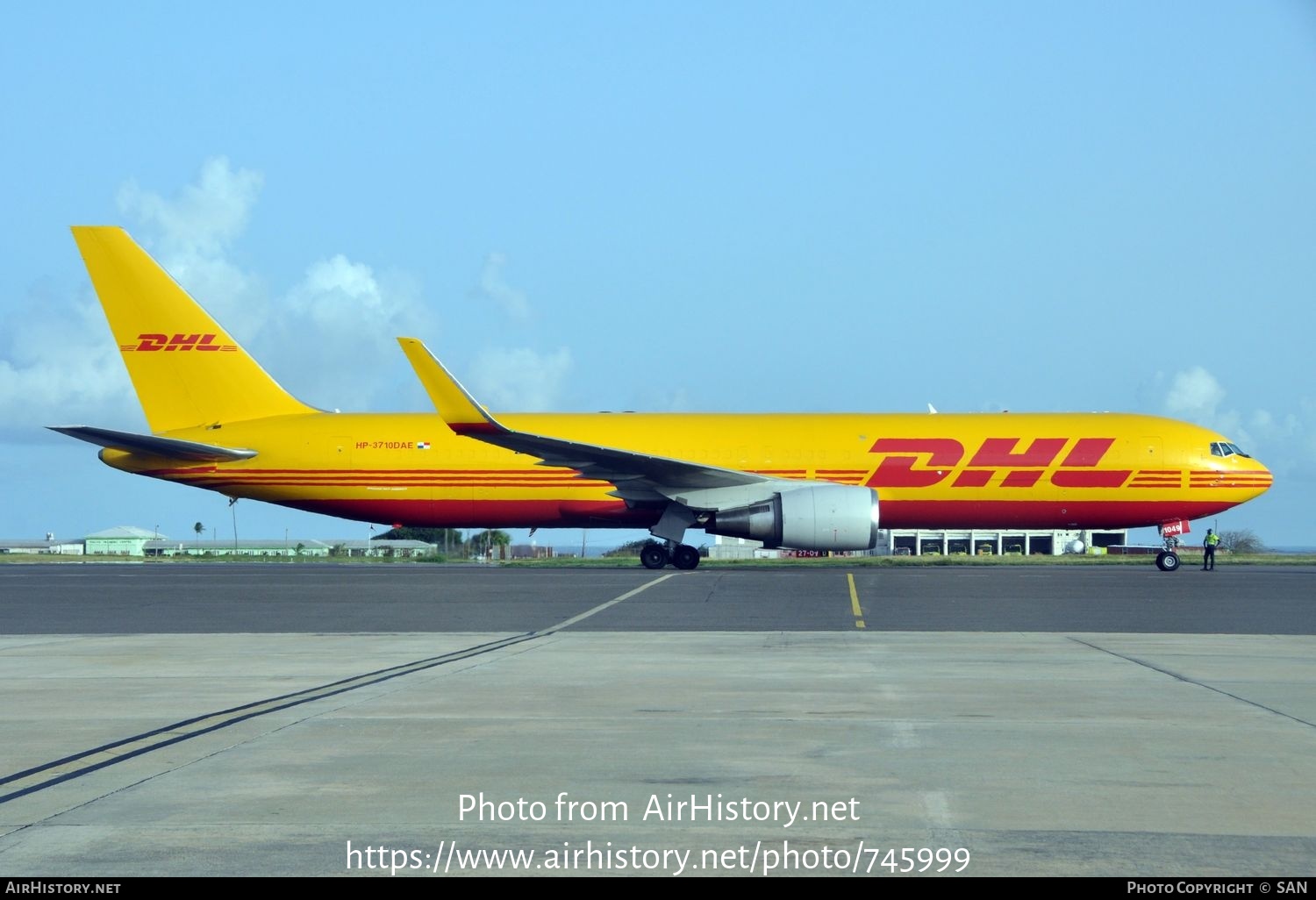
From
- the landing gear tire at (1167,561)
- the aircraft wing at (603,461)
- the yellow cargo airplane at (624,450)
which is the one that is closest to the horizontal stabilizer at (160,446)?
the yellow cargo airplane at (624,450)

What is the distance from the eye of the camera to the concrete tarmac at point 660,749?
5438 mm

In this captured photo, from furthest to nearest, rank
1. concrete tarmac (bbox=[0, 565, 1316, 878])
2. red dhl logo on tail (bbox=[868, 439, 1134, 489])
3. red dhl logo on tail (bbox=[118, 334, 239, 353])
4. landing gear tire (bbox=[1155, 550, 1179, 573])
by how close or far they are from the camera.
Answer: red dhl logo on tail (bbox=[118, 334, 239, 353]), landing gear tire (bbox=[1155, 550, 1179, 573]), red dhl logo on tail (bbox=[868, 439, 1134, 489]), concrete tarmac (bbox=[0, 565, 1316, 878])

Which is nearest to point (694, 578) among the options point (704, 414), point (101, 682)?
point (704, 414)

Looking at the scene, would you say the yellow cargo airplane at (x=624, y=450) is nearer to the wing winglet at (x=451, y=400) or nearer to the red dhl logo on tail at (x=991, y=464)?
the red dhl logo on tail at (x=991, y=464)

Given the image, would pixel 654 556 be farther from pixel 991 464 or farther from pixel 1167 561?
pixel 1167 561

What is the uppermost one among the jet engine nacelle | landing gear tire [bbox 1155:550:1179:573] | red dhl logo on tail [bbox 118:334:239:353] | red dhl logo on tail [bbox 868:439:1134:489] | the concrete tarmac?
red dhl logo on tail [bbox 118:334:239:353]

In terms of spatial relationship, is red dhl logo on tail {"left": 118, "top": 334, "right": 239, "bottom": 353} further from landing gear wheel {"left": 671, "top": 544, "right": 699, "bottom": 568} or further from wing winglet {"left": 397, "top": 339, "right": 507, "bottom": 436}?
landing gear wheel {"left": 671, "top": 544, "right": 699, "bottom": 568}

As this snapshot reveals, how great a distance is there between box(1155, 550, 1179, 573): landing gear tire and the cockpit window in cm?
284

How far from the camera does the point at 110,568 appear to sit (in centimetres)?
3919

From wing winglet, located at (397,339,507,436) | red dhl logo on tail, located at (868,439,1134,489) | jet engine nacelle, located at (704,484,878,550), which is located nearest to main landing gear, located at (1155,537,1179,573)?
red dhl logo on tail, located at (868,439,1134,489)

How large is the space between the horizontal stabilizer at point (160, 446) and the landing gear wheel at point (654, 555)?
10.6 metres

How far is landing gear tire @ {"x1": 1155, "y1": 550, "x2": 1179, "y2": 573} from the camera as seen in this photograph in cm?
3581
